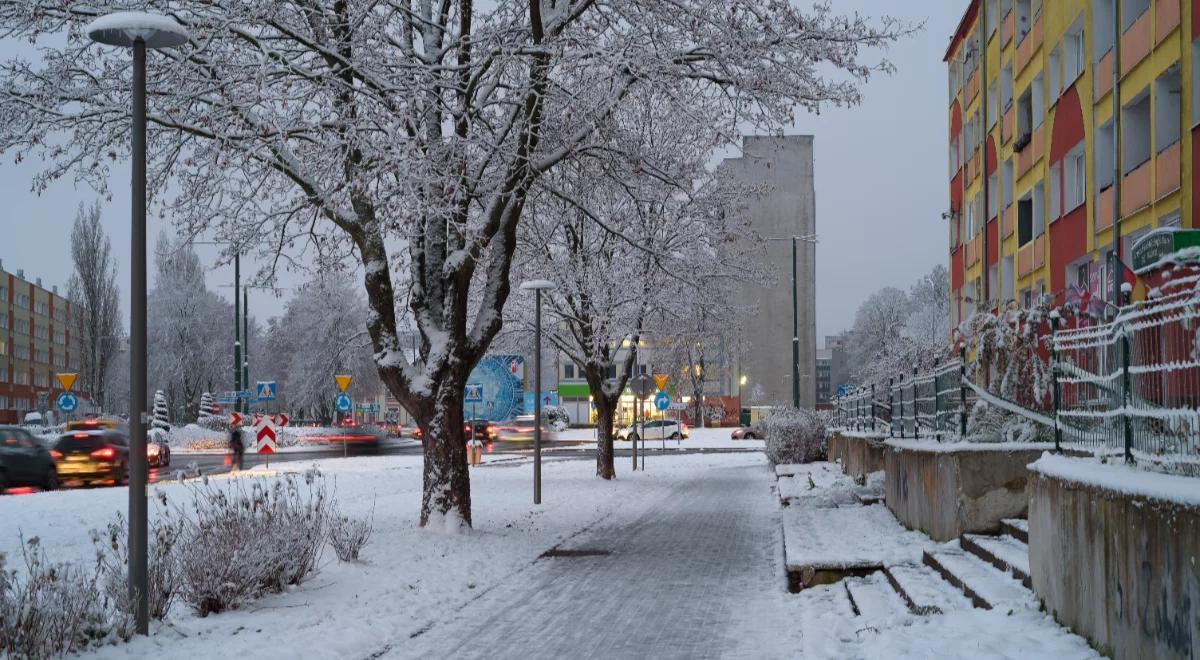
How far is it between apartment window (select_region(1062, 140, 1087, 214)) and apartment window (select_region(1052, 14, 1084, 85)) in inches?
63.1

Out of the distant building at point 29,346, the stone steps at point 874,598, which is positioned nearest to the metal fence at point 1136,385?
the stone steps at point 874,598

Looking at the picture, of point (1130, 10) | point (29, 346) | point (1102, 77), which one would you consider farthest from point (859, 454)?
point (29, 346)

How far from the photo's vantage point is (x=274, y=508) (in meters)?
12.2

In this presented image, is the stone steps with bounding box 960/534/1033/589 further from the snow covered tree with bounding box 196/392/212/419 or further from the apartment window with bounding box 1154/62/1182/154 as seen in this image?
the snow covered tree with bounding box 196/392/212/419

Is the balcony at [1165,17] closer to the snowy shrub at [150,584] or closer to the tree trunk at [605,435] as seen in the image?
the tree trunk at [605,435]

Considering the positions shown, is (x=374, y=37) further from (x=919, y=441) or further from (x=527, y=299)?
(x=527, y=299)

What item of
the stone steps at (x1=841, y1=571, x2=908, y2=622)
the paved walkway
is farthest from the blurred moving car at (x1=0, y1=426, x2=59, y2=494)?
the stone steps at (x1=841, y1=571, x2=908, y2=622)

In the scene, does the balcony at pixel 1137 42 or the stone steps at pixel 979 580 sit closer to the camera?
the stone steps at pixel 979 580

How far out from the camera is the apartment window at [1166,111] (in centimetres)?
2303

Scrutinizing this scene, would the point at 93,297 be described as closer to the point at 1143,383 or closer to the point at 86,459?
the point at 86,459

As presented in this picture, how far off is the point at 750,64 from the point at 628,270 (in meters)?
15.6

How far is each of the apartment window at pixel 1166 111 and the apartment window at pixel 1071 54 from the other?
5.96 m

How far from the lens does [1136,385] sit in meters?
7.39

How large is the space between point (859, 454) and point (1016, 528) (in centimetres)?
1290
